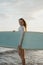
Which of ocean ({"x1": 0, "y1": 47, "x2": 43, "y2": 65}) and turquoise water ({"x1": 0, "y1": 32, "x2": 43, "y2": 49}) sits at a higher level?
turquoise water ({"x1": 0, "y1": 32, "x2": 43, "y2": 49})

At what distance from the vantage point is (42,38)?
189 inches

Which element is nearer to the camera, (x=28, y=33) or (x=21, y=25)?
(x=28, y=33)

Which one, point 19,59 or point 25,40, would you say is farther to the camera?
point 19,59

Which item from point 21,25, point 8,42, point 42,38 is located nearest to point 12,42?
point 8,42

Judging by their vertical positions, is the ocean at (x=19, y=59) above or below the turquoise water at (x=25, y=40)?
below

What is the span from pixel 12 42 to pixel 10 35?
7.5 inches

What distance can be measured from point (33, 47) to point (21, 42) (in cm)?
35

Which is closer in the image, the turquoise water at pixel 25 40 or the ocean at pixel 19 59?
the turquoise water at pixel 25 40

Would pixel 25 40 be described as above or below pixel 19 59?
above

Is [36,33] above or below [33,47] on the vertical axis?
above

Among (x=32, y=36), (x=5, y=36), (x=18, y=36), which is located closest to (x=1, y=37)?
(x=5, y=36)

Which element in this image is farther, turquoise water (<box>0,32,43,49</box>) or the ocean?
the ocean

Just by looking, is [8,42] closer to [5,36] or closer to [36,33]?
[5,36]

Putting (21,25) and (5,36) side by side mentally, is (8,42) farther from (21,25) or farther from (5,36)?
(21,25)
